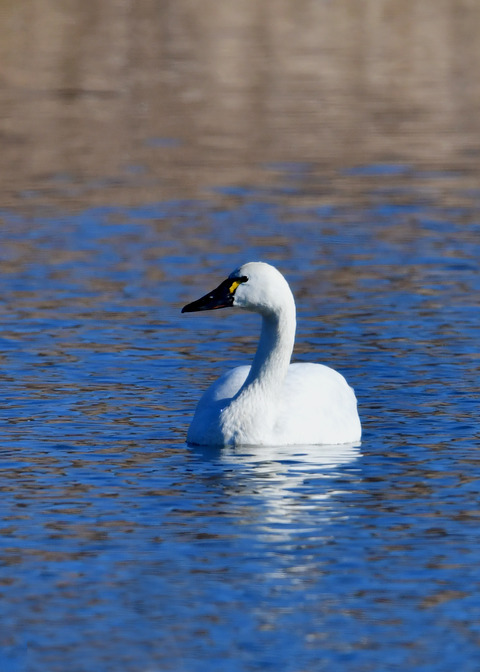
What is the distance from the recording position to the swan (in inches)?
488

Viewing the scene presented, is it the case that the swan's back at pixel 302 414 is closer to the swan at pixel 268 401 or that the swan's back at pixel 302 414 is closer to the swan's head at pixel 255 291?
the swan at pixel 268 401

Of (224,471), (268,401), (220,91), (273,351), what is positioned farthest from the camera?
(220,91)

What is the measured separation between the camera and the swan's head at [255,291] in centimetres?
1245

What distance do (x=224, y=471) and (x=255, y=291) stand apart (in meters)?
1.46

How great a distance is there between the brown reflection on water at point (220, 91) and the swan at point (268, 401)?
39.0ft

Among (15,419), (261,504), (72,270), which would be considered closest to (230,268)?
(72,270)

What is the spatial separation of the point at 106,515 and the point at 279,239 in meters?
11.0

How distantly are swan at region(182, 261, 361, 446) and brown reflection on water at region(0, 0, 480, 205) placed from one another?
39.0 feet

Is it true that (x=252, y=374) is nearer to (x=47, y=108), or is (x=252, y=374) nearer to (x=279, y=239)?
(x=279, y=239)

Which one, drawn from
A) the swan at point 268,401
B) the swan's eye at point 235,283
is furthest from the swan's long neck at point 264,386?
the swan's eye at point 235,283

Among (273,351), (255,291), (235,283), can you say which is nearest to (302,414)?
(273,351)

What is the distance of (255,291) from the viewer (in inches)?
490

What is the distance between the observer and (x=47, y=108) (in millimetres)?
33500

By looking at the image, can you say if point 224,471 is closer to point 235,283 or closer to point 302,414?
point 302,414
